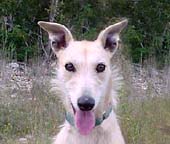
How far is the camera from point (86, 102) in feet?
16.9

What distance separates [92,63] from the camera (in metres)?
5.44

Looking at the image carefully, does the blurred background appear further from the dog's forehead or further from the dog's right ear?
the dog's forehead

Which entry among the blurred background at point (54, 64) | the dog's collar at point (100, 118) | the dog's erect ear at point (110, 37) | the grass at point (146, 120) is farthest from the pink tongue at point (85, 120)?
the grass at point (146, 120)

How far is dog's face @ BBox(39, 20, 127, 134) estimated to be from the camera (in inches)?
207

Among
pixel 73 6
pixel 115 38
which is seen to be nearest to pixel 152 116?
pixel 115 38

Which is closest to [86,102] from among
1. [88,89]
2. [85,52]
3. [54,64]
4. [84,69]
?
[88,89]

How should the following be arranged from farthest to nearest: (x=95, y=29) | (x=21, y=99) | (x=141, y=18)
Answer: (x=141, y=18)
(x=95, y=29)
(x=21, y=99)

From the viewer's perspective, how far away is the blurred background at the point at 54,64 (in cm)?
812

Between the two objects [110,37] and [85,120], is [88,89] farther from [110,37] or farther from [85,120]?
[110,37]

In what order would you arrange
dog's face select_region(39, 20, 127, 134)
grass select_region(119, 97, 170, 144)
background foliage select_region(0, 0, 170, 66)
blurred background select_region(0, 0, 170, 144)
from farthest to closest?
background foliage select_region(0, 0, 170, 66)
blurred background select_region(0, 0, 170, 144)
grass select_region(119, 97, 170, 144)
dog's face select_region(39, 20, 127, 134)

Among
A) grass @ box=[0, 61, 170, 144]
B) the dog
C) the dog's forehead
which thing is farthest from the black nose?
grass @ box=[0, 61, 170, 144]

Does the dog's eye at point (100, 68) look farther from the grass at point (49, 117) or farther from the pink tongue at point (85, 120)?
the grass at point (49, 117)

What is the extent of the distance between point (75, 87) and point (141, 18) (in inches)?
501

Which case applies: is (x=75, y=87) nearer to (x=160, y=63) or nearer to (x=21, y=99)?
(x=21, y=99)
